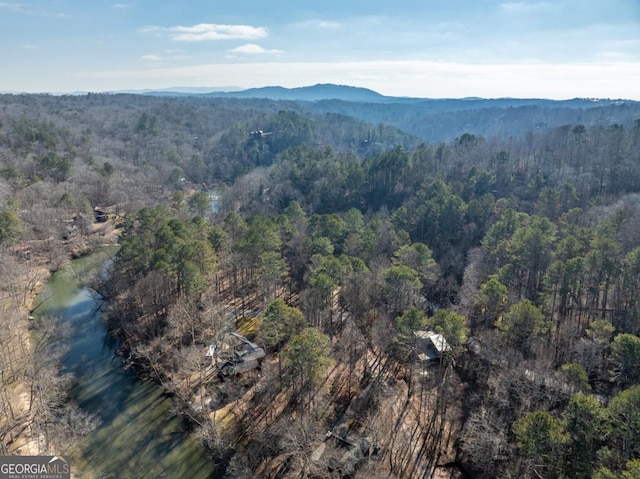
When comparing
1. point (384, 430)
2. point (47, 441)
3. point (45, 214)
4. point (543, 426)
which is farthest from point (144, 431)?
point (45, 214)

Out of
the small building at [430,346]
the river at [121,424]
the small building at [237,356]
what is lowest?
the river at [121,424]

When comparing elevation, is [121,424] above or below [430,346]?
below

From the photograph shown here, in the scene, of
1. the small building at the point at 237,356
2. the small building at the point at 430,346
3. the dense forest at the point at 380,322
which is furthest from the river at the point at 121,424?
the small building at the point at 430,346

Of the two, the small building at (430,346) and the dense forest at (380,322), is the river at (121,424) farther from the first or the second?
the small building at (430,346)

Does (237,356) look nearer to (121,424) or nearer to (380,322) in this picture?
(121,424)

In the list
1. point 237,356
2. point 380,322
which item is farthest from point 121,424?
point 380,322

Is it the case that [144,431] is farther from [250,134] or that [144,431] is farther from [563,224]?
[250,134]
